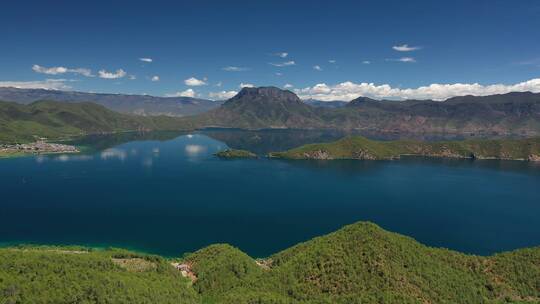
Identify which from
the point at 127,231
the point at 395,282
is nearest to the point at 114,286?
the point at 395,282

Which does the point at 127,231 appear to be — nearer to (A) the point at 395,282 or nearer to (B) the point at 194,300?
(B) the point at 194,300

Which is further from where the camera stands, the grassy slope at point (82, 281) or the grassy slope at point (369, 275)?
the grassy slope at point (369, 275)

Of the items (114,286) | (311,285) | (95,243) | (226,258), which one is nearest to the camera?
(114,286)

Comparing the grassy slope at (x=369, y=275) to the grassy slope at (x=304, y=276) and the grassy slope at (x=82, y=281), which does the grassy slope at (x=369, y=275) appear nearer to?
the grassy slope at (x=304, y=276)

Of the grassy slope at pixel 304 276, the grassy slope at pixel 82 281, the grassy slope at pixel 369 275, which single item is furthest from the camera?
the grassy slope at pixel 369 275

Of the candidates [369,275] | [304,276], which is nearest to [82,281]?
[304,276]

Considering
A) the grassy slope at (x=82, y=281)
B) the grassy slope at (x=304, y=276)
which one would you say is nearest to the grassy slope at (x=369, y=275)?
the grassy slope at (x=304, y=276)

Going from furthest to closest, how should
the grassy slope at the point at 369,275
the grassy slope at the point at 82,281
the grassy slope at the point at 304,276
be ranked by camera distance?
1. the grassy slope at the point at 369,275
2. the grassy slope at the point at 304,276
3. the grassy slope at the point at 82,281

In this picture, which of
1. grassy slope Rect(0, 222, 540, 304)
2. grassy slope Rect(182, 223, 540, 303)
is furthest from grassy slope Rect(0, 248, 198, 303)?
grassy slope Rect(182, 223, 540, 303)

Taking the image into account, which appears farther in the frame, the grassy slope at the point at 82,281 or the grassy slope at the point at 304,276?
the grassy slope at the point at 304,276
